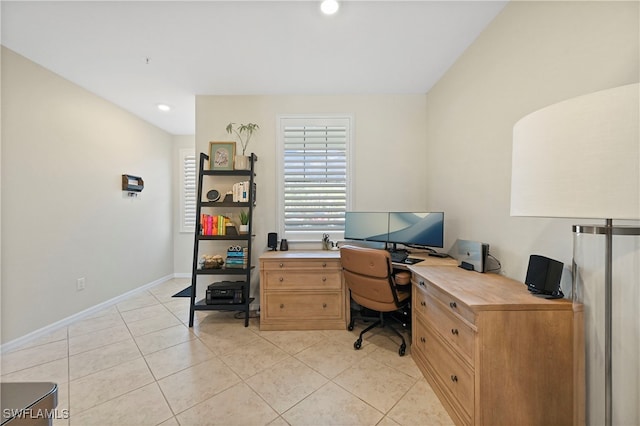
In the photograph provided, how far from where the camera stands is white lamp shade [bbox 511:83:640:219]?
0.55m

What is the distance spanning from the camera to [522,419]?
1095 mm

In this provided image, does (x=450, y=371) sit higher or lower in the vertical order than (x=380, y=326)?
higher

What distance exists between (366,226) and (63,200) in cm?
327

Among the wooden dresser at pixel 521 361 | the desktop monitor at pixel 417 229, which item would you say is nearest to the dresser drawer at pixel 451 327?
the wooden dresser at pixel 521 361

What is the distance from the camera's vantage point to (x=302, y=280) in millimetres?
2330

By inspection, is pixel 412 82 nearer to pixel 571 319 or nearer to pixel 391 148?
pixel 391 148

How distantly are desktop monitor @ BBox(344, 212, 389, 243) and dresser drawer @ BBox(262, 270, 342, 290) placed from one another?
1.66 feet

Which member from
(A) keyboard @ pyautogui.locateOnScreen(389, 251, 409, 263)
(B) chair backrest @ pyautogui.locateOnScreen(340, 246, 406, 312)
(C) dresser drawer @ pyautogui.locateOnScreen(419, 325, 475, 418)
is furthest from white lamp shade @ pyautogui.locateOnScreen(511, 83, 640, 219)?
(A) keyboard @ pyautogui.locateOnScreen(389, 251, 409, 263)

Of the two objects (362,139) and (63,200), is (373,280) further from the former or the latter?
(63,200)

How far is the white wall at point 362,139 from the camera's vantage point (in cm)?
280

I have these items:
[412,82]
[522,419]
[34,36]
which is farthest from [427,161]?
[34,36]

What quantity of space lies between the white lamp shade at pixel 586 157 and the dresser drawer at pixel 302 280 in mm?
1817

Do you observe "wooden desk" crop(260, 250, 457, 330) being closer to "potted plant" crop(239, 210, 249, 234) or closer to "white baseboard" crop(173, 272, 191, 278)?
"potted plant" crop(239, 210, 249, 234)

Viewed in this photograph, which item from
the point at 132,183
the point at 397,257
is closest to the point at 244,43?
the point at 397,257
